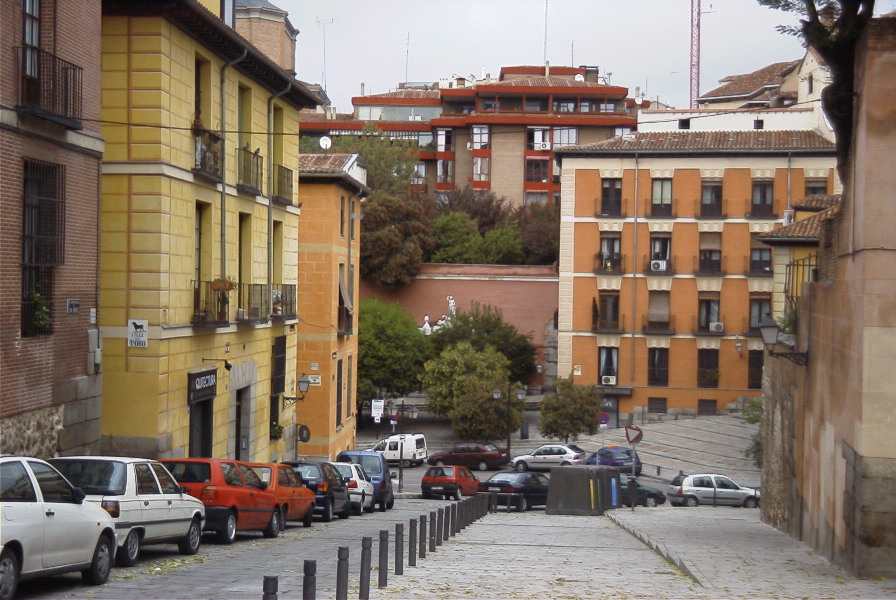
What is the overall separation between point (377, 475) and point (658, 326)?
114 feet

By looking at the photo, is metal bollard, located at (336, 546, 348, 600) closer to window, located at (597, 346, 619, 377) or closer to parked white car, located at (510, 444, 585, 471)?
parked white car, located at (510, 444, 585, 471)

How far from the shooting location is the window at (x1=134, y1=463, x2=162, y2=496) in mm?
16781

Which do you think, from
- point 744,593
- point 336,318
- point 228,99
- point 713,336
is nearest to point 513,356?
Answer: point 713,336

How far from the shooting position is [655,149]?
65312mm

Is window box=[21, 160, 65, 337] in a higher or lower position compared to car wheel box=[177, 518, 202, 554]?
higher

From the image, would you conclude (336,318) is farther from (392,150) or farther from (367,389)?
(392,150)

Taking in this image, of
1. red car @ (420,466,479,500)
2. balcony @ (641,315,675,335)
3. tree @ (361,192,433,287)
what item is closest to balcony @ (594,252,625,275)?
balcony @ (641,315,675,335)

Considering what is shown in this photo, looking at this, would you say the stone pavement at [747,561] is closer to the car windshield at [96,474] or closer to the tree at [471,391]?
the car windshield at [96,474]

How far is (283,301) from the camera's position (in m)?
34.7

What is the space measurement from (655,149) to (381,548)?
175 ft

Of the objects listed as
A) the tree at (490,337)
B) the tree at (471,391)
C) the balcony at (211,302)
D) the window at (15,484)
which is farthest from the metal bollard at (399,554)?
the tree at (490,337)

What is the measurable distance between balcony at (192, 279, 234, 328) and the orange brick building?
4060cm

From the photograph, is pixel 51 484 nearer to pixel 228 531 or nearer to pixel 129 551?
pixel 129 551

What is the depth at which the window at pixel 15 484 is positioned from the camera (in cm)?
1228
